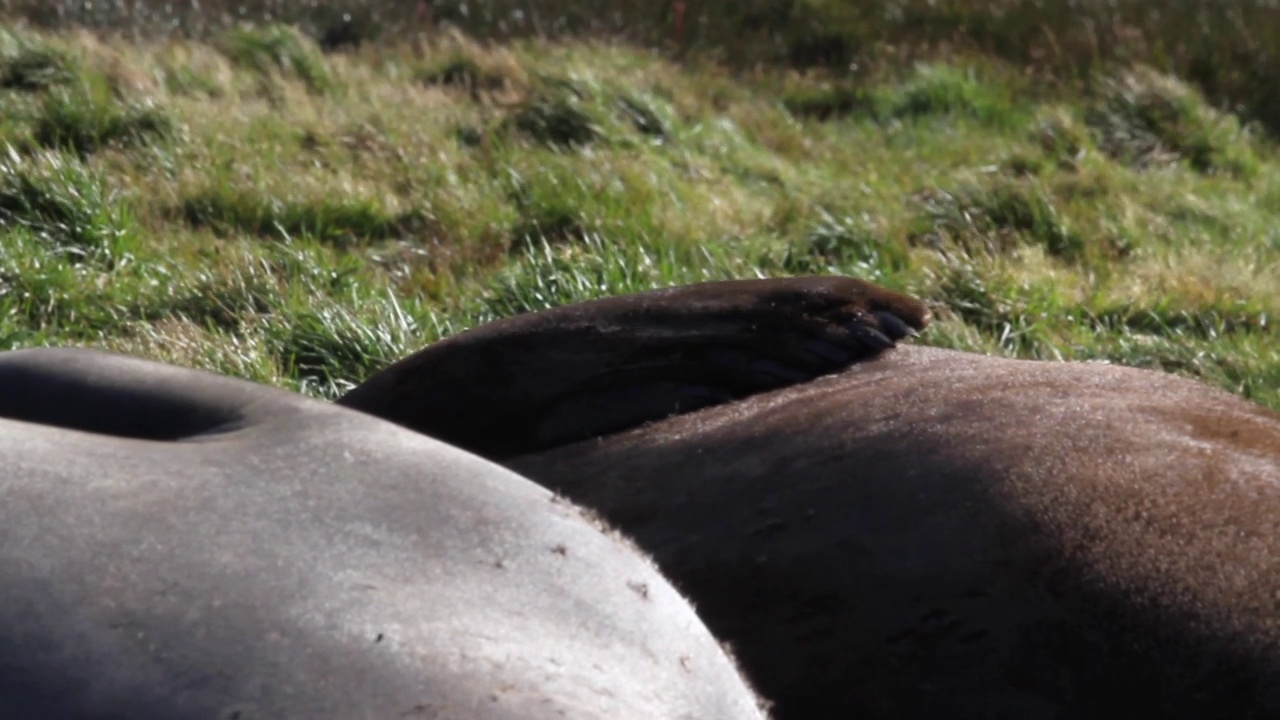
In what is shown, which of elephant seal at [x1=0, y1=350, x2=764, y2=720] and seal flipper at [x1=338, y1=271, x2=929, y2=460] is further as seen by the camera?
seal flipper at [x1=338, y1=271, x2=929, y2=460]

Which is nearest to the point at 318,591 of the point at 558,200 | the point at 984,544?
the point at 984,544

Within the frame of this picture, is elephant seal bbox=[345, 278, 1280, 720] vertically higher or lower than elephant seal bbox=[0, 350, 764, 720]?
lower

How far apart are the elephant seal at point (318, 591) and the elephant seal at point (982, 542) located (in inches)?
15.1

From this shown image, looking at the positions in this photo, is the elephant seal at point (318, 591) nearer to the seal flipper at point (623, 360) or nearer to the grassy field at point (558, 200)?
the seal flipper at point (623, 360)

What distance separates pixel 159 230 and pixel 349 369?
1628mm

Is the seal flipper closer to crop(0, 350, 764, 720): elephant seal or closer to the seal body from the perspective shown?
the seal body

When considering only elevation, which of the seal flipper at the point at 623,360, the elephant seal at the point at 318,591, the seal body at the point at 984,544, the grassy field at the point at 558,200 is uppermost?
the elephant seal at the point at 318,591

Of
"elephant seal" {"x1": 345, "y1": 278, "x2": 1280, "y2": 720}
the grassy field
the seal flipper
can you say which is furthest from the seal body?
the grassy field

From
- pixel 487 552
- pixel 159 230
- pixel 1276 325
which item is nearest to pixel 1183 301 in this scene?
pixel 1276 325

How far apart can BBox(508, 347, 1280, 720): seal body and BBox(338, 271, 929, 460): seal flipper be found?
0.29 m

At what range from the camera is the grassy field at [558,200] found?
524 cm

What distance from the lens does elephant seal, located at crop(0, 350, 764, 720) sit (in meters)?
1.72

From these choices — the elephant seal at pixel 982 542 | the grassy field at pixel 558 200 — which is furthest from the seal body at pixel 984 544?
the grassy field at pixel 558 200

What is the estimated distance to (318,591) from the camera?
188cm
